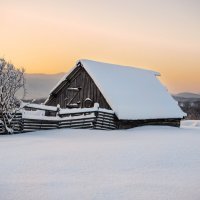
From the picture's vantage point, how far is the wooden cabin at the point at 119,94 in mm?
22703

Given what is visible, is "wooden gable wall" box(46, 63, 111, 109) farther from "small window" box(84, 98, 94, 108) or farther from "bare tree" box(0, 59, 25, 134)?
"bare tree" box(0, 59, 25, 134)

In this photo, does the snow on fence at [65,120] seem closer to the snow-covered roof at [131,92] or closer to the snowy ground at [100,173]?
the snow-covered roof at [131,92]

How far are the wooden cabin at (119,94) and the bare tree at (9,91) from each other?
638 centimetres

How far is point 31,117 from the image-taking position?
17719 mm

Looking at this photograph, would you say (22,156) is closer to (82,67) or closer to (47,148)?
(47,148)

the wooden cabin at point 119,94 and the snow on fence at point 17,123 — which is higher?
the wooden cabin at point 119,94

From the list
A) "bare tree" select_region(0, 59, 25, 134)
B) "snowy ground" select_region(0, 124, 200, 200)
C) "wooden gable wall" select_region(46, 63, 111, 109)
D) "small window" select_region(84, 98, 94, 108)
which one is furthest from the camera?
"small window" select_region(84, 98, 94, 108)

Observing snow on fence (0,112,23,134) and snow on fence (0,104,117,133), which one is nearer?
snow on fence (0,112,23,134)

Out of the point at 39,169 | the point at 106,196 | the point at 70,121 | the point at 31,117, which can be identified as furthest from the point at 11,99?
the point at 106,196

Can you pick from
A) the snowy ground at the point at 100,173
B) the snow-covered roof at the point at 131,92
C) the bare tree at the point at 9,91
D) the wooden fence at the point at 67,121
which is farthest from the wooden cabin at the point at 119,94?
the snowy ground at the point at 100,173

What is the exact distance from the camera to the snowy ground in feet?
18.8

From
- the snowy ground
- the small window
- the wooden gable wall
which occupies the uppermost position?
the wooden gable wall

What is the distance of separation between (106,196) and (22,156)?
14.5ft

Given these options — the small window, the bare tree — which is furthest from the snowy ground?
the small window
